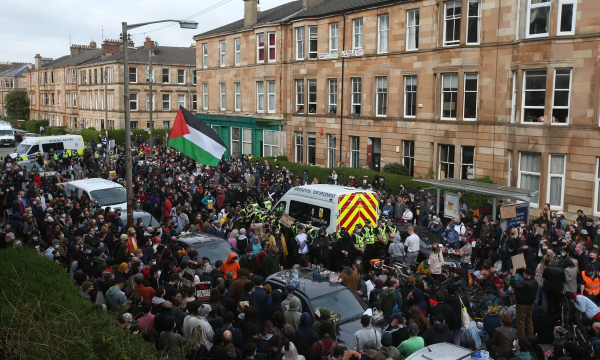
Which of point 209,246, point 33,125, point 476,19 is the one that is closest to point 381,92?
point 476,19

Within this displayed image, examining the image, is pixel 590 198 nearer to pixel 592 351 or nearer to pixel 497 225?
pixel 497 225

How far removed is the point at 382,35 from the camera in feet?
105

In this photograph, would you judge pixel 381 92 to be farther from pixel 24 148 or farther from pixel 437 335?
pixel 24 148

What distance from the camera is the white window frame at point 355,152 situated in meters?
34.1

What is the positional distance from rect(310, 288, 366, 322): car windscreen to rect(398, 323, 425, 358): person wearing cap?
1.74 meters

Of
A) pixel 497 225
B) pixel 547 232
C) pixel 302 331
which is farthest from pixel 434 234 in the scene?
pixel 302 331

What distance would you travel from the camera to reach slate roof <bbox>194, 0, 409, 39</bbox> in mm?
33241

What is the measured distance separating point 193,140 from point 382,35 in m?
17.2

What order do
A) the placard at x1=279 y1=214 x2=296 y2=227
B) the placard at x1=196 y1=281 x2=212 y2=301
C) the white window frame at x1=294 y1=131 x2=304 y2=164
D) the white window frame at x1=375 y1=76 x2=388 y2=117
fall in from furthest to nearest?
1. the white window frame at x1=294 y1=131 x2=304 y2=164
2. the white window frame at x1=375 y1=76 x2=388 y2=117
3. the placard at x1=279 y1=214 x2=296 y2=227
4. the placard at x1=196 y1=281 x2=212 y2=301

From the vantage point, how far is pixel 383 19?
31.9 metres

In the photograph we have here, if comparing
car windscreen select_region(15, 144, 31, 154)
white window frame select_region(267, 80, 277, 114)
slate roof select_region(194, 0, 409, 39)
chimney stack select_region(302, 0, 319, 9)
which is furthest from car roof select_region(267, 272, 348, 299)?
car windscreen select_region(15, 144, 31, 154)

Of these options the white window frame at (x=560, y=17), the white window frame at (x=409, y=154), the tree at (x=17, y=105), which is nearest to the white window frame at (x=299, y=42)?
the white window frame at (x=409, y=154)

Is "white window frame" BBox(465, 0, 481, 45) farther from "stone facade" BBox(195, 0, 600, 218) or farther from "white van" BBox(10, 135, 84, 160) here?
"white van" BBox(10, 135, 84, 160)

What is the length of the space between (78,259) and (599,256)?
12.8 meters
